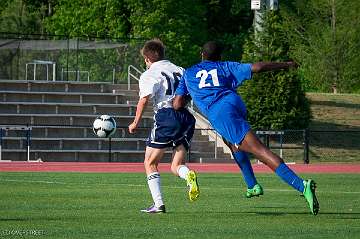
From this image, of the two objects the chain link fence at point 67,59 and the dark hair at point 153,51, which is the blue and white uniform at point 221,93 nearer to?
the dark hair at point 153,51

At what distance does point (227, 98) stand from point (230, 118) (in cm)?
30

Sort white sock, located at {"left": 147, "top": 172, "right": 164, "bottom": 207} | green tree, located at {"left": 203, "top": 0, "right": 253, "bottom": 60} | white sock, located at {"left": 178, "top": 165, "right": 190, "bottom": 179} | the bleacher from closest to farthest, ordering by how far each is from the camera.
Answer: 1. white sock, located at {"left": 147, "top": 172, "right": 164, "bottom": 207}
2. white sock, located at {"left": 178, "top": 165, "right": 190, "bottom": 179}
3. the bleacher
4. green tree, located at {"left": 203, "top": 0, "right": 253, "bottom": 60}

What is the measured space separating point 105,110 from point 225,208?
85.7 ft

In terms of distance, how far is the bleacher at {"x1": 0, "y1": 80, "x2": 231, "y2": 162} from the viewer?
38781 mm

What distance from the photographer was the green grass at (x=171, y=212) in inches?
467

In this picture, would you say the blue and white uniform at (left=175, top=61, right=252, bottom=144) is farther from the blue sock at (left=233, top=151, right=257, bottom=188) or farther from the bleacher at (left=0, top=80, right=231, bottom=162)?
the bleacher at (left=0, top=80, right=231, bottom=162)

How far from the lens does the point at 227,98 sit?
14.3m

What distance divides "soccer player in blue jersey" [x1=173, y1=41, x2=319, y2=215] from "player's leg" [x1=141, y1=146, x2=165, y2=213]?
2.03 feet

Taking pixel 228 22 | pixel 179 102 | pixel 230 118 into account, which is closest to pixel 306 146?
pixel 179 102

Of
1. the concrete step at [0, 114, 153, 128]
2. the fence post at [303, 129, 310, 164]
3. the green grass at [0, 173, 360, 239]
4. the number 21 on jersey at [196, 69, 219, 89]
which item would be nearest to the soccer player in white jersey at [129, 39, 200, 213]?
the number 21 on jersey at [196, 69, 219, 89]

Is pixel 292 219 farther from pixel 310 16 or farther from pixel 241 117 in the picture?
pixel 310 16

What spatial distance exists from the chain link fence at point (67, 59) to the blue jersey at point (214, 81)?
27176mm

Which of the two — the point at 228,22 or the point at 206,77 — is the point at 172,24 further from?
the point at 206,77

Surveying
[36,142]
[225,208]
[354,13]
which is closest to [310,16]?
[354,13]
